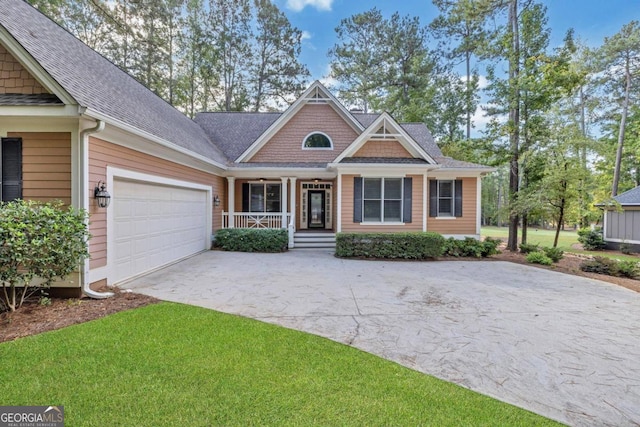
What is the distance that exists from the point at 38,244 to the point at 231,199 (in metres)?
8.07

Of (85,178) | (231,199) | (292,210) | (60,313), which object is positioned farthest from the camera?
(231,199)

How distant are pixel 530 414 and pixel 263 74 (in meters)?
24.7

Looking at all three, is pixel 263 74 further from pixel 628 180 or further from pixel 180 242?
pixel 628 180

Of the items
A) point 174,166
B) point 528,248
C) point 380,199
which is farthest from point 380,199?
point 174,166

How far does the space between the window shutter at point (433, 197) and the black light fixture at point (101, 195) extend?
10701 millimetres

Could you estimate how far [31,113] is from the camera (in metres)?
4.76

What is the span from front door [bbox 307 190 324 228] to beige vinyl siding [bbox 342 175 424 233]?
112 inches

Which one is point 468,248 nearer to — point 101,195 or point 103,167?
point 101,195

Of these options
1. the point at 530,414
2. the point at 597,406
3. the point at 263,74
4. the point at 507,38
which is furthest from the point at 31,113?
the point at 263,74

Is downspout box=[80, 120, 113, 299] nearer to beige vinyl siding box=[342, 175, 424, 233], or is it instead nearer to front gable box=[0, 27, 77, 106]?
front gable box=[0, 27, 77, 106]

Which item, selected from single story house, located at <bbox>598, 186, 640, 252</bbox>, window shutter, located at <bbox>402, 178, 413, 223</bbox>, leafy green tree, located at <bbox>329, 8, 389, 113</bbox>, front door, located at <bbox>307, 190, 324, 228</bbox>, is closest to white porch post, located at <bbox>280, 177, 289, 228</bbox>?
front door, located at <bbox>307, 190, 324, 228</bbox>

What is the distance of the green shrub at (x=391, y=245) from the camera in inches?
369

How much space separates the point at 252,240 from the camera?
10.6 m

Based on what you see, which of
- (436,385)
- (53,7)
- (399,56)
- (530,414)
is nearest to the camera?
(530,414)
